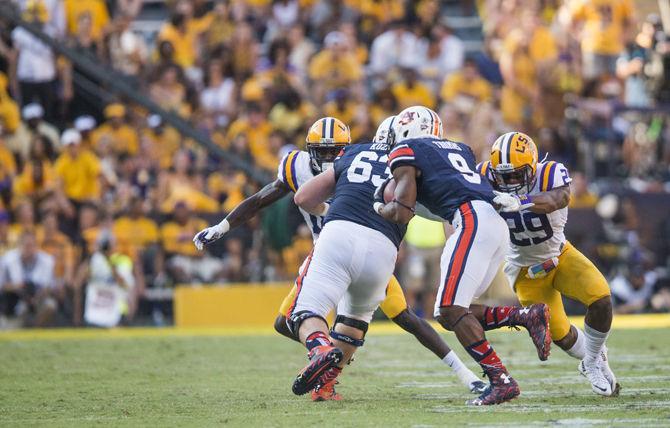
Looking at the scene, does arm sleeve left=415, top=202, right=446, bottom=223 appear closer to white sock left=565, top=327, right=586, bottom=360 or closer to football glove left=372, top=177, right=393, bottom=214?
football glove left=372, top=177, right=393, bottom=214

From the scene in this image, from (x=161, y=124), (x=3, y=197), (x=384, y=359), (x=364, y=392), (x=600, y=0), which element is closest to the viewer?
Answer: (x=364, y=392)

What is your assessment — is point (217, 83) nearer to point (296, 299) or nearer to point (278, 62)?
point (278, 62)

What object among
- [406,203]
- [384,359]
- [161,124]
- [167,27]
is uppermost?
[167,27]

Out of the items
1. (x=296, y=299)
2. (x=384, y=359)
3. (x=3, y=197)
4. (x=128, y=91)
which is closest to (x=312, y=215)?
(x=296, y=299)

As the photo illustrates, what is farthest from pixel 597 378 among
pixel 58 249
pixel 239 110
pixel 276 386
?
pixel 239 110

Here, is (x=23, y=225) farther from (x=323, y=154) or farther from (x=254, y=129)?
(x=323, y=154)

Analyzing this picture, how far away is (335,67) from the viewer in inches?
619

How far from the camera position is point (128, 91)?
15.4 m

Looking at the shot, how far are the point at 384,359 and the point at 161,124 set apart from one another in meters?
6.37

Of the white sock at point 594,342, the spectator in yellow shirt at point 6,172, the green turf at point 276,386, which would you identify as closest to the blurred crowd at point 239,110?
the spectator in yellow shirt at point 6,172

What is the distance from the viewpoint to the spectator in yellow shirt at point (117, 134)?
14.8 metres

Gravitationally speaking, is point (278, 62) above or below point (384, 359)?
above

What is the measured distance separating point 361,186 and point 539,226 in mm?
1160

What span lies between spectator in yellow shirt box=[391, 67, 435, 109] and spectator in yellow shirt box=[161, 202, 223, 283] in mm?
3202
